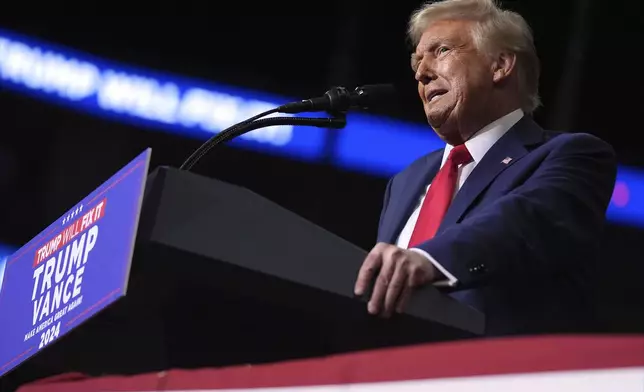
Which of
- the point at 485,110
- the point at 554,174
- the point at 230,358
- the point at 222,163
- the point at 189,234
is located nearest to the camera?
the point at 189,234

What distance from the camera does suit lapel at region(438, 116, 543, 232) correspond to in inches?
66.4

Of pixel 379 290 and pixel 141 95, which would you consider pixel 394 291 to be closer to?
pixel 379 290

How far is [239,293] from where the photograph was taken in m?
1.23

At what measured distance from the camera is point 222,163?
4250 millimetres

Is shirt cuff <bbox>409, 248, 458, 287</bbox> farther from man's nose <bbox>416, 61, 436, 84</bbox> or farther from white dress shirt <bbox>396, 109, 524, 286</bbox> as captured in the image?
man's nose <bbox>416, 61, 436, 84</bbox>

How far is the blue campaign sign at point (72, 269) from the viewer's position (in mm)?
1183

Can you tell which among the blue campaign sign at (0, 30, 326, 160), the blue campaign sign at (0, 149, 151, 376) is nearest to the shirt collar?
the blue campaign sign at (0, 149, 151, 376)

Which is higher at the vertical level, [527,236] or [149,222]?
[149,222]

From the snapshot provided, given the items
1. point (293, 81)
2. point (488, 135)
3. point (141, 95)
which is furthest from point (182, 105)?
point (488, 135)

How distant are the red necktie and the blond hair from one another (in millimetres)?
273

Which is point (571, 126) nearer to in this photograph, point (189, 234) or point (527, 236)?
point (527, 236)

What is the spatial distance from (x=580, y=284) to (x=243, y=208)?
0.66 metres

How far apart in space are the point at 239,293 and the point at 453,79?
2.97 ft

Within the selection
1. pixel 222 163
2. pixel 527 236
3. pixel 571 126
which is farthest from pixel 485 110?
pixel 222 163
